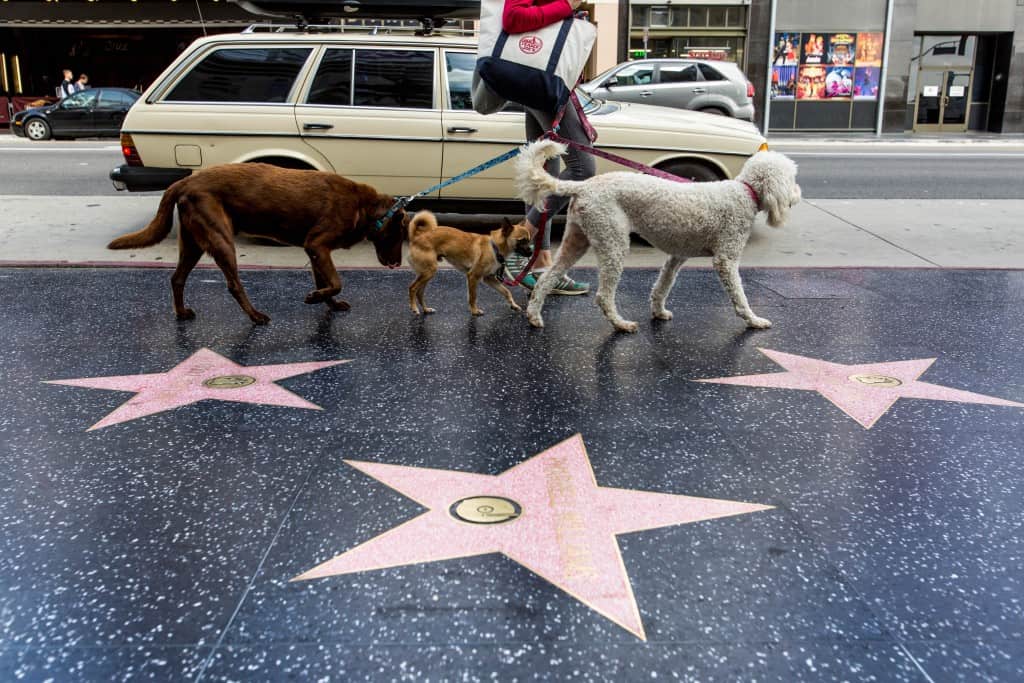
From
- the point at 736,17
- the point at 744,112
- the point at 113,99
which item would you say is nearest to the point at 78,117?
the point at 113,99

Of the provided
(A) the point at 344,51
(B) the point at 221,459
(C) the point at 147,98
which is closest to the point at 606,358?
(B) the point at 221,459

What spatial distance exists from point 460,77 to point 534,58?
2.47m

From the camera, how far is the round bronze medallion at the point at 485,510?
2.67 metres

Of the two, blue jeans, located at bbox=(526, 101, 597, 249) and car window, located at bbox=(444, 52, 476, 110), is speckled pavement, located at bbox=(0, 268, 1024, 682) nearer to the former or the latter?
blue jeans, located at bbox=(526, 101, 597, 249)

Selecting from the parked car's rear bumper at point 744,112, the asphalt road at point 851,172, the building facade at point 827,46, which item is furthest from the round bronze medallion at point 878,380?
the building facade at point 827,46

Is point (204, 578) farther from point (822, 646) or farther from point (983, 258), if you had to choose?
point (983, 258)

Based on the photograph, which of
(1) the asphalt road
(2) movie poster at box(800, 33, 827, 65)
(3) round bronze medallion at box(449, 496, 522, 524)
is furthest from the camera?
(2) movie poster at box(800, 33, 827, 65)

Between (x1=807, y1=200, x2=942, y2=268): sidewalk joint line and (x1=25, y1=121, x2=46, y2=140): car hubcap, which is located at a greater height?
(x1=25, y1=121, x2=46, y2=140): car hubcap

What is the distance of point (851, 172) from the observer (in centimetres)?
1466

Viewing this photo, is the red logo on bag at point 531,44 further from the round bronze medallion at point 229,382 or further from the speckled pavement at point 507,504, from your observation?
the round bronze medallion at point 229,382

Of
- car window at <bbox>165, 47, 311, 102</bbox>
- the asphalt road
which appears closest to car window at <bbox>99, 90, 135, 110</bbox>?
A: the asphalt road

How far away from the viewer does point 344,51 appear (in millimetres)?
7473

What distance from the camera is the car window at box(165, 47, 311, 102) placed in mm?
7406

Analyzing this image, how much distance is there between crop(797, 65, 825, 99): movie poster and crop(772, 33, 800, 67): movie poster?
17.6 inches
